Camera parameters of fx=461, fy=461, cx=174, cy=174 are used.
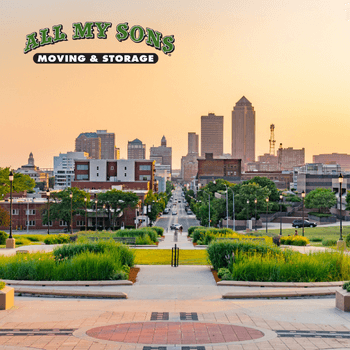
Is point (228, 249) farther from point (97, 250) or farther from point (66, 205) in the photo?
point (66, 205)

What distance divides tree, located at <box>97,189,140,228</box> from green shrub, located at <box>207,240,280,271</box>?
233ft

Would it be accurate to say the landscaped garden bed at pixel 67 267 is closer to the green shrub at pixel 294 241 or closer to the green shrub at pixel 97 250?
the green shrub at pixel 97 250

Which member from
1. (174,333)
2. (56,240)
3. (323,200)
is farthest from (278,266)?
(323,200)

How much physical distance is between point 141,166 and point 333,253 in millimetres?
134311

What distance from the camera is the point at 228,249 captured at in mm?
21219

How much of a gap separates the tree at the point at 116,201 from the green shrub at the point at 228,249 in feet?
233

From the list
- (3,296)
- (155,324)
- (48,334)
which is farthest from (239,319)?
(3,296)

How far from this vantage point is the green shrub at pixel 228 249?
68.6 feet

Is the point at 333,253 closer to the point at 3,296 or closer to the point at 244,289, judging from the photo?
the point at 244,289

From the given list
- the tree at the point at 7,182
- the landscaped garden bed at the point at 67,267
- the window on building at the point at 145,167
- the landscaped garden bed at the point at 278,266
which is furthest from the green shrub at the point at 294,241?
Answer: the window on building at the point at 145,167

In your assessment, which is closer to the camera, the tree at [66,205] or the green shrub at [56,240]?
the green shrub at [56,240]

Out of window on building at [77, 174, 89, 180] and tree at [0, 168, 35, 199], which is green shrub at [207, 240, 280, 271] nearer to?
tree at [0, 168, 35, 199]

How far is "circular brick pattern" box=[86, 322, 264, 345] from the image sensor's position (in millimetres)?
11188

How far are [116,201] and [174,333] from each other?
81891 mm
